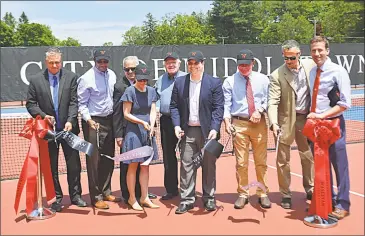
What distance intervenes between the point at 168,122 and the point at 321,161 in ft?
6.33

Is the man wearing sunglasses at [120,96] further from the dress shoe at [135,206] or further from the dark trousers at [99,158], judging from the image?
the dress shoe at [135,206]

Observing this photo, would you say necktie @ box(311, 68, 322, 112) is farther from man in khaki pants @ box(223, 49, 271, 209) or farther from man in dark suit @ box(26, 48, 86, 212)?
man in dark suit @ box(26, 48, 86, 212)

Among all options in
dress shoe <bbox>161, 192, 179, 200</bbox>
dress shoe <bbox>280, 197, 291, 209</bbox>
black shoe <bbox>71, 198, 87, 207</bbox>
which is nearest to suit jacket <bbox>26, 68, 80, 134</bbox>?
black shoe <bbox>71, 198, 87, 207</bbox>

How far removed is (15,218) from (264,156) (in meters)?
2.92

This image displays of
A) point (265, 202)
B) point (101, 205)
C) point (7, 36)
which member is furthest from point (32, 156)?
point (7, 36)

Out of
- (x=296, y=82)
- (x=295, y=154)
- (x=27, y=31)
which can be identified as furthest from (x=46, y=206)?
(x=27, y=31)

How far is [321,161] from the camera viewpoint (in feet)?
13.3

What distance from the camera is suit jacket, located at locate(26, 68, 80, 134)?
4.59 meters

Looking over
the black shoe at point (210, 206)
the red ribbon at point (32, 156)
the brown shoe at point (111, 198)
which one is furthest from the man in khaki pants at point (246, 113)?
the red ribbon at point (32, 156)

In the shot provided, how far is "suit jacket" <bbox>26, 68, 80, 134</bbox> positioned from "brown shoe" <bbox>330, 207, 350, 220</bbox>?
303 cm

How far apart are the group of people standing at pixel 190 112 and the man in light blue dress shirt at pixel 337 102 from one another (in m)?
0.03

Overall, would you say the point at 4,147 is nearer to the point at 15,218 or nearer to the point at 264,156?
the point at 15,218

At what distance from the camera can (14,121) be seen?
12.1 m

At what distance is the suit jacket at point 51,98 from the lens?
15.0 ft
